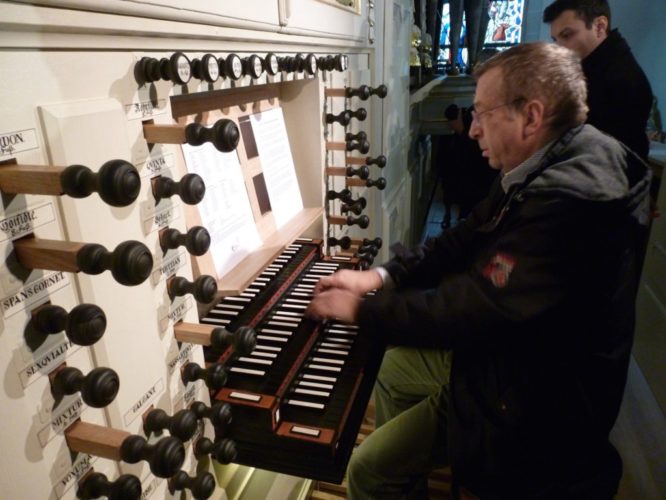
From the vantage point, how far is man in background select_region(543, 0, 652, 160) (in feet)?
7.49

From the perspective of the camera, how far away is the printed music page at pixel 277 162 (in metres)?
1.50

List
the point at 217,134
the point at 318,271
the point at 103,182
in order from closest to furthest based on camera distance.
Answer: the point at 103,182
the point at 217,134
the point at 318,271

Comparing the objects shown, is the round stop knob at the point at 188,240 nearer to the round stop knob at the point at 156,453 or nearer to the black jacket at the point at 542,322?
the round stop knob at the point at 156,453

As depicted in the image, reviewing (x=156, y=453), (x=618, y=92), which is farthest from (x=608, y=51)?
(x=156, y=453)

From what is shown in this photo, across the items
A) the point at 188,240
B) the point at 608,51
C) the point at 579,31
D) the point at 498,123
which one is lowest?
the point at 188,240

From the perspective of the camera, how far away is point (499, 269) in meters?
1.10

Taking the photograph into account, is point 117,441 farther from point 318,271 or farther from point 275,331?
point 318,271

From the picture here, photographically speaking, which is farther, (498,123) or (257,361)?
(498,123)

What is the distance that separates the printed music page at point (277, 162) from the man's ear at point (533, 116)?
77 cm

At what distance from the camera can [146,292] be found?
811 millimetres

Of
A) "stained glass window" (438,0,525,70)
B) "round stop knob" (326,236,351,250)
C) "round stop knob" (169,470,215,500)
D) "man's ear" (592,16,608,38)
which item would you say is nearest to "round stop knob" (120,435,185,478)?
"round stop knob" (169,470,215,500)

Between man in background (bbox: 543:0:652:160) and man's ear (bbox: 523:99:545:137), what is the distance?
4.50ft

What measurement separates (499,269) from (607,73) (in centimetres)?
180

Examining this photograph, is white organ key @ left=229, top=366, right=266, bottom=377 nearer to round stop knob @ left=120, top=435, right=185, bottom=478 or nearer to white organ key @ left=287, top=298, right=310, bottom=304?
white organ key @ left=287, top=298, right=310, bottom=304
